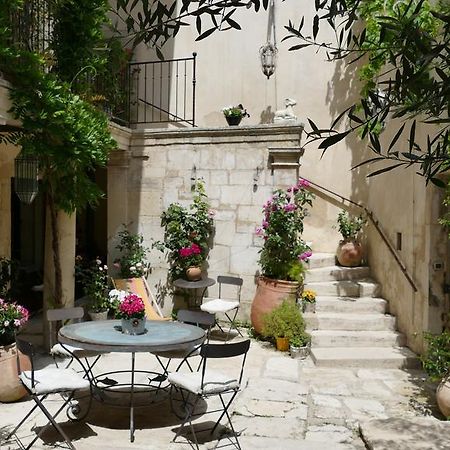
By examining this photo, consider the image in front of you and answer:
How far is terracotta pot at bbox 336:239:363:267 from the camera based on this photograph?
8.78 meters

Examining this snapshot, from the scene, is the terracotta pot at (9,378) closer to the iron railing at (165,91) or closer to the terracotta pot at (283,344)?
the terracotta pot at (283,344)

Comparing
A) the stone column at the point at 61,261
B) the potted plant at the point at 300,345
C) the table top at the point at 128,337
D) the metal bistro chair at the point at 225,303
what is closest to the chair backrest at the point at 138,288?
the metal bistro chair at the point at 225,303

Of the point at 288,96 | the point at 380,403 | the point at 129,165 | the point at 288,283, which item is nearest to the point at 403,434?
the point at 380,403

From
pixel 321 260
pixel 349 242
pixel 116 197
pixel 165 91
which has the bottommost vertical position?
pixel 321 260

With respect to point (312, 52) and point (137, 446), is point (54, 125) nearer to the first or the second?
point (137, 446)

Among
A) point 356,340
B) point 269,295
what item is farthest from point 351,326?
point 269,295

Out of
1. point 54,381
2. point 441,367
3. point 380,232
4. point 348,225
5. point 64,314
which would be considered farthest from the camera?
point 348,225

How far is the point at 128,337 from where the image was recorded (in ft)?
15.4

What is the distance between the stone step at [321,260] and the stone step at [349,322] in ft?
4.98

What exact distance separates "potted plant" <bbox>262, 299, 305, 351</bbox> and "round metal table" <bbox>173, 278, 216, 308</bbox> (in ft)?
3.53

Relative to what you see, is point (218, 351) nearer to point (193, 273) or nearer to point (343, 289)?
point (193, 273)

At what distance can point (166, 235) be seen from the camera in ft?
27.4

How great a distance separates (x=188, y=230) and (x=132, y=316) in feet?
10.8

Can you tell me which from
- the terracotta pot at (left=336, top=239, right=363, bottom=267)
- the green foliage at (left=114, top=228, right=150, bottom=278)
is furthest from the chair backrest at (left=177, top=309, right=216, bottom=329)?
the terracotta pot at (left=336, top=239, right=363, bottom=267)
